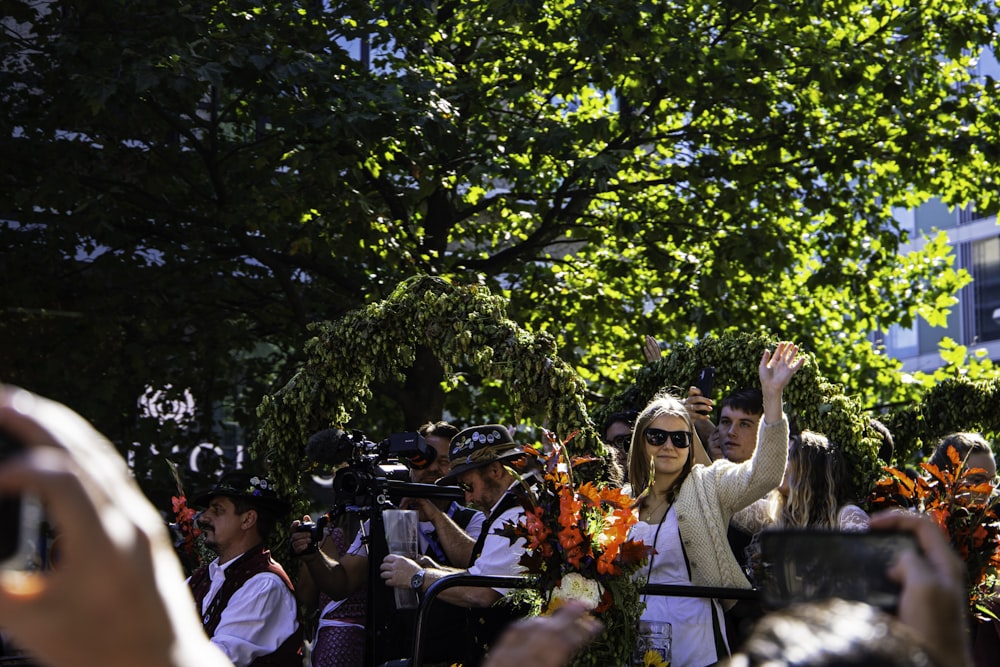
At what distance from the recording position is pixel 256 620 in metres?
5.75

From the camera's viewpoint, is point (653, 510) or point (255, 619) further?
point (255, 619)

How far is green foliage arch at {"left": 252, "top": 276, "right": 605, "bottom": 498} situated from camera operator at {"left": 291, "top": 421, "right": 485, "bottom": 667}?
0.59 meters

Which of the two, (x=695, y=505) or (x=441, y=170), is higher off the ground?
(x=441, y=170)

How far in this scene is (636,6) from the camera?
36.3 ft

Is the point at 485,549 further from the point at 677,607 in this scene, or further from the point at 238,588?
the point at 238,588

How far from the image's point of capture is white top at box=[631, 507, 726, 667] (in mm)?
5160

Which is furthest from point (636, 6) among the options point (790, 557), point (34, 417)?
point (34, 417)

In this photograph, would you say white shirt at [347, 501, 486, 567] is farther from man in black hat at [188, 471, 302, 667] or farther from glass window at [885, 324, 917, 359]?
glass window at [885, 324, 917, 359]

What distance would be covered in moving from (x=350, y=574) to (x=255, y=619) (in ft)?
1.91

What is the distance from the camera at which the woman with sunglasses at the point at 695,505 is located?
5.20 metres

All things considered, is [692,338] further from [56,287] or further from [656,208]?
[56,287]

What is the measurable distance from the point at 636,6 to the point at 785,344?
6123mm

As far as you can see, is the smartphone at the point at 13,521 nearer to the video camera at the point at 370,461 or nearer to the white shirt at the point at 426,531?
the video camera at the point at 370,461

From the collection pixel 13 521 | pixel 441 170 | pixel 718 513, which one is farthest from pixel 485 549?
pixel 441 170
